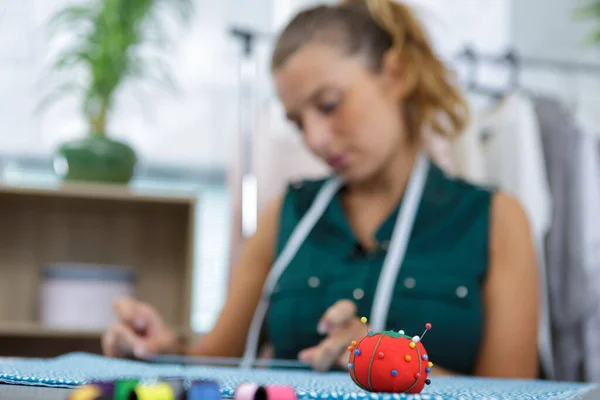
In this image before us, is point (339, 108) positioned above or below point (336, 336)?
above

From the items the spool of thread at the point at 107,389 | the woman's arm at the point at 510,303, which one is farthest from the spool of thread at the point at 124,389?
the woman's arm at the point at 510,303

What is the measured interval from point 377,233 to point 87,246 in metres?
1.14

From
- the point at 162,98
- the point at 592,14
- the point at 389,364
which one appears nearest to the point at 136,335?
the point at 389,364

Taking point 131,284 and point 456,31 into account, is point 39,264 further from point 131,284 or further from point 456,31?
point 456,31

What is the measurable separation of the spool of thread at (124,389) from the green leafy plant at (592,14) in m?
2.29

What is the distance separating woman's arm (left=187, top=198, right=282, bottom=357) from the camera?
3.94ft

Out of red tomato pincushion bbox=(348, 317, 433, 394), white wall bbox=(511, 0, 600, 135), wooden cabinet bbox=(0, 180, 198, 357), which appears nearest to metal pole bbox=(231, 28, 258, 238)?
wooden cabinet bbox=(0, 180, 198, 357)

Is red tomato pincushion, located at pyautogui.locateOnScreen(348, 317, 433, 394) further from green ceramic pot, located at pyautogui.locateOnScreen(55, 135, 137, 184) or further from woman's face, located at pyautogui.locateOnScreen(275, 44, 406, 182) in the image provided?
green ceramic pot, located at pyautogui.locateOnScreen(55, 135, 137, 184)

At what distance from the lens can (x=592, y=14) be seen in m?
2.50

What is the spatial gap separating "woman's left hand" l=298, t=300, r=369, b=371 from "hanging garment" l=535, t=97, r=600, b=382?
3.48ft

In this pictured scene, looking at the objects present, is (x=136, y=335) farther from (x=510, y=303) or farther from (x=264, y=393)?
(x=264, y=393)

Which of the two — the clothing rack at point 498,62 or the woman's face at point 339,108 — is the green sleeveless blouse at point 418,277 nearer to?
the woman's face at point 339,108

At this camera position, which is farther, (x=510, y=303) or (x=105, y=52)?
(x=105, y=52)

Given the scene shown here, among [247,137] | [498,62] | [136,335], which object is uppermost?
[498,62]
